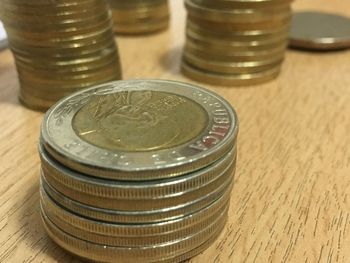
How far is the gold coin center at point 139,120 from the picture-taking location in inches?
16.6

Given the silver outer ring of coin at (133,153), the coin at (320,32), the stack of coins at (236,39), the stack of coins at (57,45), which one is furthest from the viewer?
the coin at (320,32)

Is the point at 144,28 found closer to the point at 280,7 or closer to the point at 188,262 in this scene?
the point at 280,7

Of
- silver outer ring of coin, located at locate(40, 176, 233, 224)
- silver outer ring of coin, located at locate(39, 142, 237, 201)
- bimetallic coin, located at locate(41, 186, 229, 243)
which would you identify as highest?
silver outer ring of coin, located at locate(39, 142, 237, 201)

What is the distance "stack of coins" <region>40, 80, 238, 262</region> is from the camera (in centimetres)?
39

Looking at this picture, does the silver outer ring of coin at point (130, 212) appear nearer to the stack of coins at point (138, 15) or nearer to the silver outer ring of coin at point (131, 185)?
the silver outer ring of coin at point (131, 185)

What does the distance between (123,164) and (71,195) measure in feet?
0.16

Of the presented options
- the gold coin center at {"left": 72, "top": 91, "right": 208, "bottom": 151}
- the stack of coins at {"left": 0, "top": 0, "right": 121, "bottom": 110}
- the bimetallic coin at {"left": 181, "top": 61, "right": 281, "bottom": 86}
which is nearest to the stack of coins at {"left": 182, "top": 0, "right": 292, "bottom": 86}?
the bimetallic coin at {"left": 181, "top": 61, "right": 281, "bottom": 86}

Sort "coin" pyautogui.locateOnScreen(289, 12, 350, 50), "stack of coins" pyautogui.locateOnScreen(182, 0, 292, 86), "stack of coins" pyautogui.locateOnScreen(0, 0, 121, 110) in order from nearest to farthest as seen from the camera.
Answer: "stack of coins" pyautogui.locateOnScreen(0, 0, 121, 110)
"stack of coins" pyautogui.locateOnScreen(182, 0, 292, 86)
"coin" pyautogui.locateOnScreen(289, 12, 350, 50)

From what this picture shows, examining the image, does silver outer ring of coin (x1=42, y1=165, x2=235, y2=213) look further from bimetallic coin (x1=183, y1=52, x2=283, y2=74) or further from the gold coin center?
bimetallic coin (x1=183, y1=52, x2=283, y2=74)

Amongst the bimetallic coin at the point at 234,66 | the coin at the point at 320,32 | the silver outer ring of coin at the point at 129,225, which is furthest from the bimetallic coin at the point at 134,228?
the coin at the point at 320,32

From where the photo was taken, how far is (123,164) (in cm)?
39

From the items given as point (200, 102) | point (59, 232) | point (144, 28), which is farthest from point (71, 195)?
point (144, 28)

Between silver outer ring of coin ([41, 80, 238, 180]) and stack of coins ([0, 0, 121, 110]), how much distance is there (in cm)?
16

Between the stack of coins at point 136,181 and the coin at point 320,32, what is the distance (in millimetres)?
433
